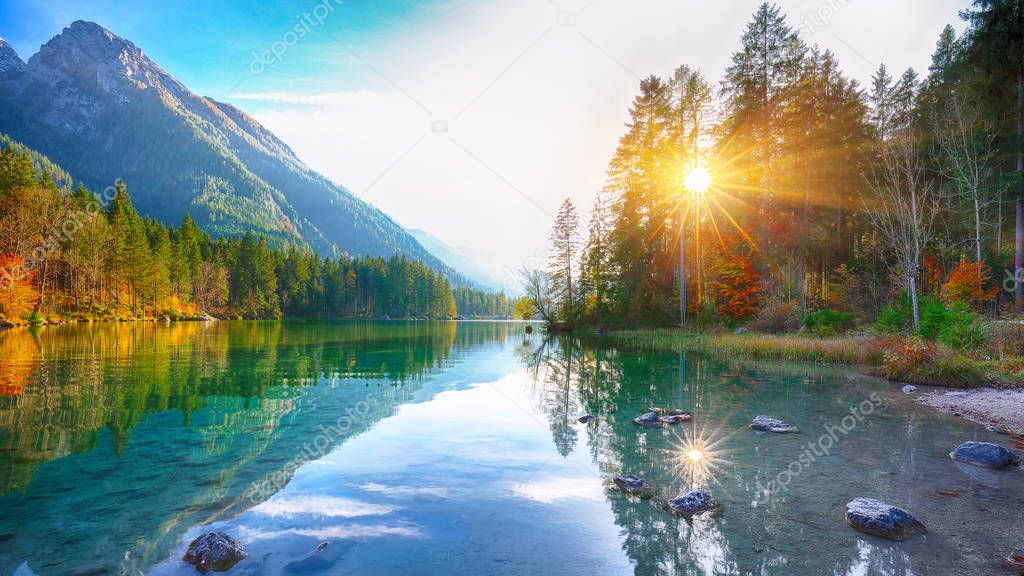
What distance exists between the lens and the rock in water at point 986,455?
7.29m

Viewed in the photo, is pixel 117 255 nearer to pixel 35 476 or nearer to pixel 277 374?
pixel 277 374

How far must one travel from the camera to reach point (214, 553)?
180 inches

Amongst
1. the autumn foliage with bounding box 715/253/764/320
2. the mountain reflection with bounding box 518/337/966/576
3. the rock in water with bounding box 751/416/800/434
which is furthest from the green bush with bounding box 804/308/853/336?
the rock in water with bounding box 751/416/800/434

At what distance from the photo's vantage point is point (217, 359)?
22141 mm

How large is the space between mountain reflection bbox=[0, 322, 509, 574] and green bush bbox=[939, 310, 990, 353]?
1918cm

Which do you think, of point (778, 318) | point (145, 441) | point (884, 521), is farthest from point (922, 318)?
point (145, 441)

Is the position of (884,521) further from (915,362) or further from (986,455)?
(915,362)

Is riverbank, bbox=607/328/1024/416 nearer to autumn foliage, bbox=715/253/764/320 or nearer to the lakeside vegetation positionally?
the lakeside vegetation

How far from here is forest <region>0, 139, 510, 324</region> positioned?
4356 cm

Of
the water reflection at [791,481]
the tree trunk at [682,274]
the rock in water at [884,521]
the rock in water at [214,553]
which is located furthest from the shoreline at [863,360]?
the rock in water at [214,553]

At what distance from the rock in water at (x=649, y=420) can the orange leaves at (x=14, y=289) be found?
2059 inches

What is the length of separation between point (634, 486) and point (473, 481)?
93.4 inches

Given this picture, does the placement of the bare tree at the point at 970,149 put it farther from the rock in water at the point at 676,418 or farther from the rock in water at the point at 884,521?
the rock in water at the point at 884,521

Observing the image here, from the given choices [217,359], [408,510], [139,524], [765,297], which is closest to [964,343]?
[765,297]
